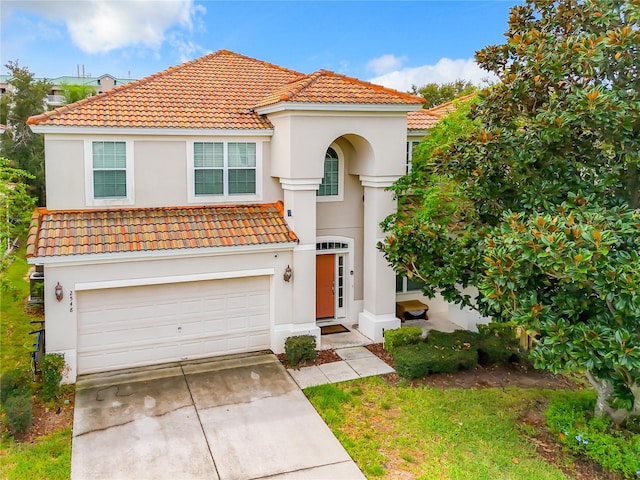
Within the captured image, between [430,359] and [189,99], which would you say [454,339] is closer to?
[430,359]

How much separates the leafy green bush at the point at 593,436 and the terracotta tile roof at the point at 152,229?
24.6 ft

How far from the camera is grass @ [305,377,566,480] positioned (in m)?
8.93

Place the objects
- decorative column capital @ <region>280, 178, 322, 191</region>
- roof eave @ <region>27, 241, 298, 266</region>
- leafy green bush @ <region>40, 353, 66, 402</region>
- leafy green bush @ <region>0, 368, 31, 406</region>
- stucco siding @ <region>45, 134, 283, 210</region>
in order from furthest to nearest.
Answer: decorative column capital @ <region>280, 178, 322, 191</region>
stucco siding @ <region>45, 134, 283, 210</region>
roof eave @ <region>27, 241, 298, 266</region>
leafy green bush @ <region>40, 353, 66, 402</region>
leafy green bush @ <region>0, 368, 31, 406</region>

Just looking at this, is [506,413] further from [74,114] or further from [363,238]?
[74,114]

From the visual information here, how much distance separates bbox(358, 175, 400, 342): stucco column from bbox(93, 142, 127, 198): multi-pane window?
264 inches

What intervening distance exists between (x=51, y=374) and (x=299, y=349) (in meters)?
5.73

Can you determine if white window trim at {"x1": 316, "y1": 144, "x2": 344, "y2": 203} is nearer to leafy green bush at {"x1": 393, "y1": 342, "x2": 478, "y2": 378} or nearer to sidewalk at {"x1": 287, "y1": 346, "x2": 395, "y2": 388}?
sidewalk at {"x1": 287, "y1": 346, "x2": 395, "y2": 388}

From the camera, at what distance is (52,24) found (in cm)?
1777

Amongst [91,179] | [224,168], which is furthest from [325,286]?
[91,179]

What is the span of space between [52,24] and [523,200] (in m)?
16.8

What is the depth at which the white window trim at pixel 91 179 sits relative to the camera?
13.3 meters

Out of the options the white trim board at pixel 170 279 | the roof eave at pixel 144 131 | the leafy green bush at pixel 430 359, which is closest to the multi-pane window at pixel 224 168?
the roof eave at pixel 144 131

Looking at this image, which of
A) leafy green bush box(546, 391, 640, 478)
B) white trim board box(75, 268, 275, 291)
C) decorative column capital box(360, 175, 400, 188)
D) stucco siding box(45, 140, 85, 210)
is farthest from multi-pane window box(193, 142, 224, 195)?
leafy green bush box(546, 391, 640, 478)

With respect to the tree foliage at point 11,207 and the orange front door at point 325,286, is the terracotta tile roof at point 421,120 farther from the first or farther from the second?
the tree foliage at point 11,207
